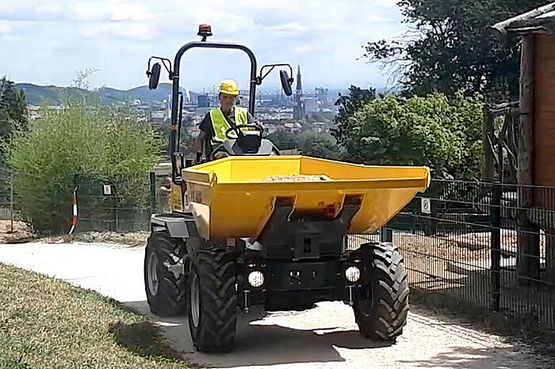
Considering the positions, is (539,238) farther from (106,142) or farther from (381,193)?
(106,142)

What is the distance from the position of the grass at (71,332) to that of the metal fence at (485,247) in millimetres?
3632

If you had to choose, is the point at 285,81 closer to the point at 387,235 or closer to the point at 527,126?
the point at 387,235

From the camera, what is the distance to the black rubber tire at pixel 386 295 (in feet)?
30.9

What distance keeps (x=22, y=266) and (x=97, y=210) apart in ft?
21.1

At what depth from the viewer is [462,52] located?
28828mm

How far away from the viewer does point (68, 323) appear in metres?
10.1

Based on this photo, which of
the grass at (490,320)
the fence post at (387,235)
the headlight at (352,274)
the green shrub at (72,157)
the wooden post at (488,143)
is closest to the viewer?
the headlight at (352,274)

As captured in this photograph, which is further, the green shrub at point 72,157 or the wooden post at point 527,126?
the green shrub at point 72,157

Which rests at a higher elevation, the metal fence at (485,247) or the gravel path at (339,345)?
the metal fence at (485,247)

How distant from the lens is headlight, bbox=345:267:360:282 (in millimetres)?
9406

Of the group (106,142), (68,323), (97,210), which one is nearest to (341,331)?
(68,323)

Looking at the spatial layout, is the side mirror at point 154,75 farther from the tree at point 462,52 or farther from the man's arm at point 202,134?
the tree at point 462,52

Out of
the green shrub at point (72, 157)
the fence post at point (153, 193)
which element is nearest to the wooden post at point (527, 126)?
the fence post at point (153, 193)

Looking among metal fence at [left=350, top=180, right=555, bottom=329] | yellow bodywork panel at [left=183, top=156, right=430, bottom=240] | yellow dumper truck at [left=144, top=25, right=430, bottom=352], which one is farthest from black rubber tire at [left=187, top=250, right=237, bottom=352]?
metal fence at [left=350, top=180, right=555, bottom=329]
